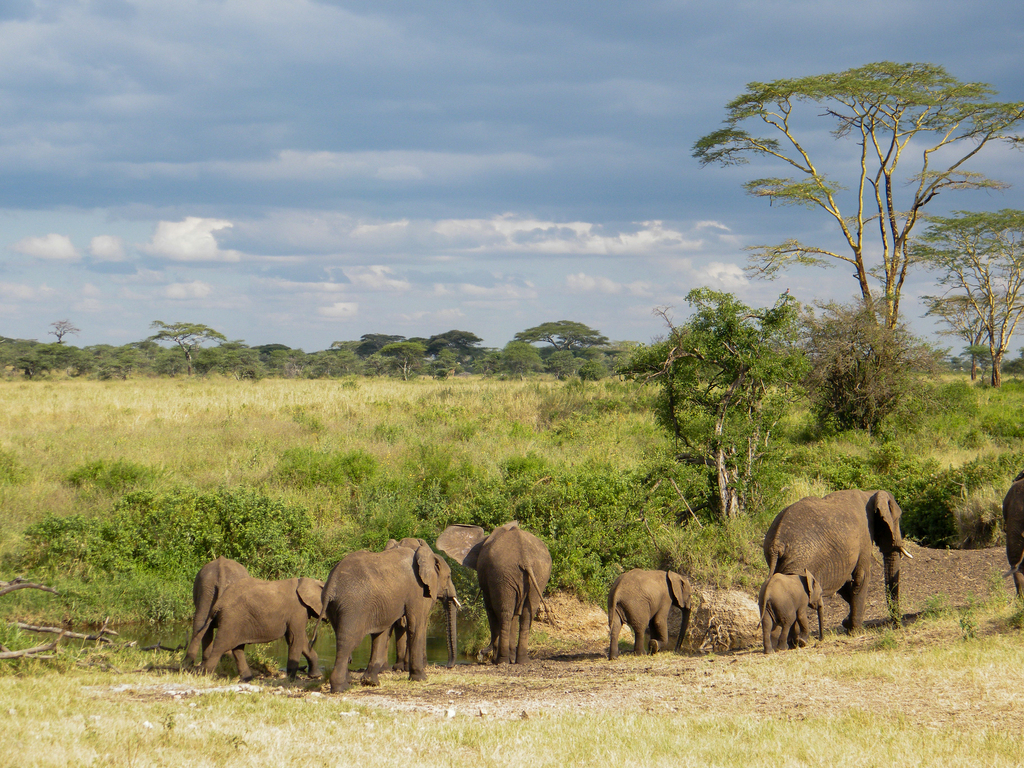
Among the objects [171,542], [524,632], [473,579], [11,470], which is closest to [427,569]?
[524,632]

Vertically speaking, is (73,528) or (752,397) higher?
(752,397)

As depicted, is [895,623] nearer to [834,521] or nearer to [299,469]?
[834,521]

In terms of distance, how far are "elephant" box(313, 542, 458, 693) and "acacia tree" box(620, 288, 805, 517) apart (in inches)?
224

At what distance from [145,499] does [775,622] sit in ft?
36.5

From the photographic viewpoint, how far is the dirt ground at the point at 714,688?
625 centimetres

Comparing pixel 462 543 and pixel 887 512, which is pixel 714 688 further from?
pixel 462 543

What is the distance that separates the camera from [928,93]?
2522 cm

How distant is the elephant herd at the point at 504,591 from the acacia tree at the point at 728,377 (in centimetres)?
348

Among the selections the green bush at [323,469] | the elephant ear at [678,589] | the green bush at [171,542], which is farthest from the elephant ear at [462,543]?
the green bush at [323,469]

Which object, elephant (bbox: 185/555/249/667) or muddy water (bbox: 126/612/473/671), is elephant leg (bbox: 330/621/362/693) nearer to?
elephant (bbox: 185/555/249/667)

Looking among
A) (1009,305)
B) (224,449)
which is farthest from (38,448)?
(1009,305)

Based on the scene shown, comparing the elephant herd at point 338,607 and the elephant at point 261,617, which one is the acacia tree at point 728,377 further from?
the elephant at point 261,617

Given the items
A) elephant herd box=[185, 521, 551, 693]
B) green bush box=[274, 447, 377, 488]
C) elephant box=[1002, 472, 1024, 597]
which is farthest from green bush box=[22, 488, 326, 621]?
elephant box=[1002, 472, 1024, 597]

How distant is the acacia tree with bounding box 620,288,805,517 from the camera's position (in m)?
12.8
